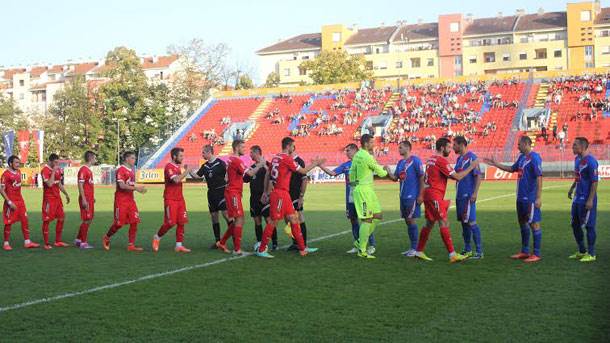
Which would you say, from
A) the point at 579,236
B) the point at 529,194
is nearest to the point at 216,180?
the point at 529,194

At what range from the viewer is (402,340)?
658 cm

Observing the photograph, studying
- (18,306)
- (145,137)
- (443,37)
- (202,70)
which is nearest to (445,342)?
(18,306)

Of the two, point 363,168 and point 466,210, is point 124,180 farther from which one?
point 466,210

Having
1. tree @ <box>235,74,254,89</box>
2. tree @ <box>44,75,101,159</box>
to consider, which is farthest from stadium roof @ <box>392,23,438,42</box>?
tree @ <box>44,75,101,159</box>

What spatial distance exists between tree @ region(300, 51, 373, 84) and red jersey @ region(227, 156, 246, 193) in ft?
217

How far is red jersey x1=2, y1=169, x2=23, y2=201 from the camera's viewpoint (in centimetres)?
1429

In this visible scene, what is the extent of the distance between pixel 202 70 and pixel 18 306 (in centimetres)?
7669

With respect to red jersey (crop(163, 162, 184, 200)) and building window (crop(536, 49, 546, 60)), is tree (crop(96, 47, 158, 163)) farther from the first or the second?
red jersey (crop(163, 162, 184, 200))

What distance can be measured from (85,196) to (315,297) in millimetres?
7544

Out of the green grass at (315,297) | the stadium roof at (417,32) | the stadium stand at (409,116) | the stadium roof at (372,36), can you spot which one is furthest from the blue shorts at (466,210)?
the stadium roof at (372,36)

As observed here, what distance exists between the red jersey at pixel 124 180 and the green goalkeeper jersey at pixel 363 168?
428 cm

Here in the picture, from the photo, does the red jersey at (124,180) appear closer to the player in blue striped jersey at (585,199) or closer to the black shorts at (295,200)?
the black shorts at (295,200)

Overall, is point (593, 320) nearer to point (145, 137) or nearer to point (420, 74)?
point (145, 137)

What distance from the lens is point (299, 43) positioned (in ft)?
345
